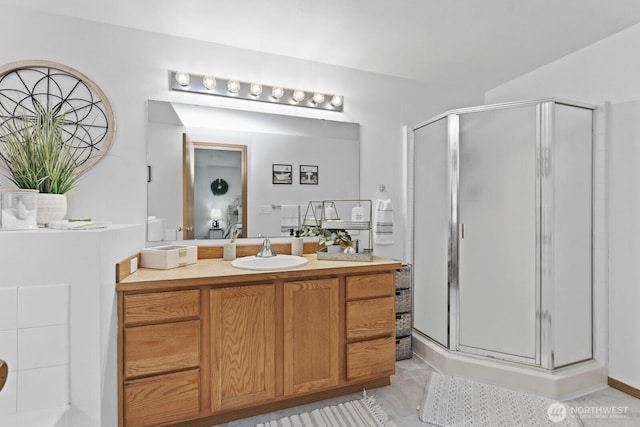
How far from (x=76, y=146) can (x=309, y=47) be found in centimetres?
167

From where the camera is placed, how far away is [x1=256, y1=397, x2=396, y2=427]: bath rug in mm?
1736

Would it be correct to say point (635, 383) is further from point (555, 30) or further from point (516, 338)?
point (555, 30)

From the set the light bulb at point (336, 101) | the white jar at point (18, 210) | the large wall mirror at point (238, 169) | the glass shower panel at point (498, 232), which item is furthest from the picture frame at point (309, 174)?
the white jar at point (18, 210)

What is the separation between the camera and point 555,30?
2.08 meters

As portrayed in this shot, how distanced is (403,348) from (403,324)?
19 centimetres

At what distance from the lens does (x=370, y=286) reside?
200 centimetres

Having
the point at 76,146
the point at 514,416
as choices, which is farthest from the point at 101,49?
the point at 514,416

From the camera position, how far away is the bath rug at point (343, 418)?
1736mm

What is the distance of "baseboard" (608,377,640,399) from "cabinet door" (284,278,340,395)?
6.20 ft

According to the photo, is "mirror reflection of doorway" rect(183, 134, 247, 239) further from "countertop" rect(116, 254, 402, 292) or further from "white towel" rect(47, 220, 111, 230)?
"white towel" rect(47, 220, 111, 230)

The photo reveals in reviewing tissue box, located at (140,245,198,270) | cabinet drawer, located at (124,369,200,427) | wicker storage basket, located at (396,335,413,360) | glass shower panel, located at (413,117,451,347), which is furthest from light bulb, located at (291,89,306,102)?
wicker storage basket, located at (396,335,413,360)

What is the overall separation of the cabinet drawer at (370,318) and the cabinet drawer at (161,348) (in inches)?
35.1

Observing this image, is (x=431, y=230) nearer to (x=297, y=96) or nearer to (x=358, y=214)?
(x=358, y=214)

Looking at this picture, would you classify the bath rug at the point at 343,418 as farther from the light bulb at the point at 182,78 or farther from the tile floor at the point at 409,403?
the light bulb at the point at 182,78
